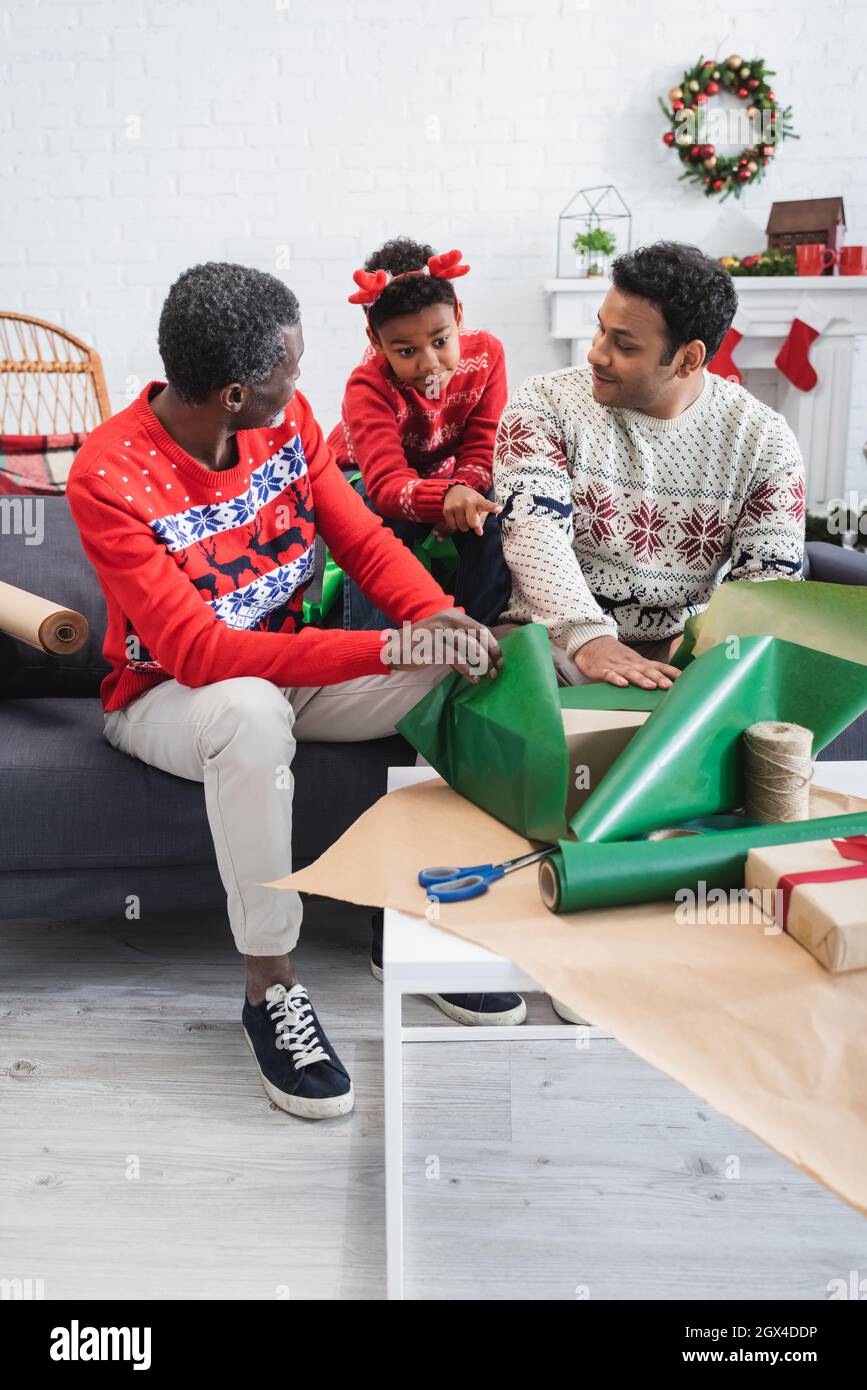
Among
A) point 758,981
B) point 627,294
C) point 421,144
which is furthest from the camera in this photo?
point 421,144

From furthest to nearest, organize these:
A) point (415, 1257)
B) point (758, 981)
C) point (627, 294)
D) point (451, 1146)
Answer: point (627, 294)
point (451, 1146)
point (415, 1257)
point (758, 981)

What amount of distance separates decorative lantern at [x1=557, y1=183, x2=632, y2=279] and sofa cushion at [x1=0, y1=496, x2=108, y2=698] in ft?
8.26

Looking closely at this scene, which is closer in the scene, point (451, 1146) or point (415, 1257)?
point (415, 1257)

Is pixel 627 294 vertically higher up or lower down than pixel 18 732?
higher up

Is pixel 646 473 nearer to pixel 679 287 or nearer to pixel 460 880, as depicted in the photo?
pixel 679 287

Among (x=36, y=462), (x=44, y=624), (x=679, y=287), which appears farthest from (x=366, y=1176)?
(x=36, y=462)

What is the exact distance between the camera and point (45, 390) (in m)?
3.90

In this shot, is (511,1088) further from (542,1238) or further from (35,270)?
(35,270)

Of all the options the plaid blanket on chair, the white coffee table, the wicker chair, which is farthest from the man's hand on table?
the wicker chair

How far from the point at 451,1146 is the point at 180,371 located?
1.01m

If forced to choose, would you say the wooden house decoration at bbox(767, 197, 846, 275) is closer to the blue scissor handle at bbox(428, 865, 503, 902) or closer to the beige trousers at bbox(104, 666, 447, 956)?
the beige trousers at bbox(104, 666, 447, 956)

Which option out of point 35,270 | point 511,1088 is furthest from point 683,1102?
point 35,270

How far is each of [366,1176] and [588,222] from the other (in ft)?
11.5

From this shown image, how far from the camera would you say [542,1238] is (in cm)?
121
